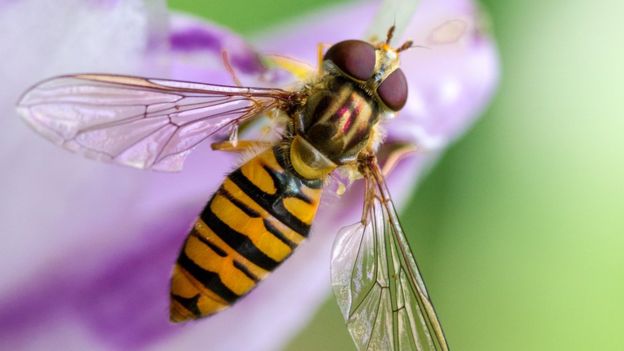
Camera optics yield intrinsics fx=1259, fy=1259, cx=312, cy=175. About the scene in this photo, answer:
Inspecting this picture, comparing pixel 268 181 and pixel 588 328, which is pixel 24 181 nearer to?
pixel 268 181

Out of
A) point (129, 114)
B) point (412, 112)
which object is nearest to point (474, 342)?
point (412, 112)

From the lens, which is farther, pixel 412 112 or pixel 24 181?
pixel 412 112

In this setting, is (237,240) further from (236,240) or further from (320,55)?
(320,55)

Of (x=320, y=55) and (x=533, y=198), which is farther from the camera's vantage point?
(x=533, y=198)

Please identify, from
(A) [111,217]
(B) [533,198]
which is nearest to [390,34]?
(A) [111,217]

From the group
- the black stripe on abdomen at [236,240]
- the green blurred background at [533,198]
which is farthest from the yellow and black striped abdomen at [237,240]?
the green blurred background at [533,198]

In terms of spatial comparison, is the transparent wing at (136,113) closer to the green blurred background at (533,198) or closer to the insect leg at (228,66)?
the insect leg at (228,66)
